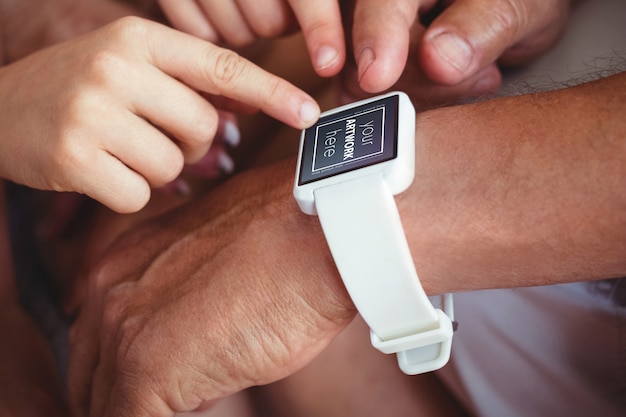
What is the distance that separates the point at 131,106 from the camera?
2.39ft

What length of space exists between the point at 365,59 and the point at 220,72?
0.59 ft

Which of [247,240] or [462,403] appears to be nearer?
[247,240]

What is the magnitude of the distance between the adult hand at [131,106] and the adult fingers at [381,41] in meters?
0.08

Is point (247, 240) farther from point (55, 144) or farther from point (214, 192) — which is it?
point (55, 144)

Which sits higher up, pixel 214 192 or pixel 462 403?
pixel 214 192

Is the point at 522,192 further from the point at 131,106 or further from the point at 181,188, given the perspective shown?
the point at 181,188

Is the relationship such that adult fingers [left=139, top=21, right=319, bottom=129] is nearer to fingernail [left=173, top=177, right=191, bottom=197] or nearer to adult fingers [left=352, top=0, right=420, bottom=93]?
adult fingers [left=352, top=0, right=420, bottom=93]

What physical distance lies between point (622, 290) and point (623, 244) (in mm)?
227

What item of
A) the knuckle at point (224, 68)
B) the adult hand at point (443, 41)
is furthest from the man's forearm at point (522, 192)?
the knuckle at point (224, 68)

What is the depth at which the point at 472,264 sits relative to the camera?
0.61 meters

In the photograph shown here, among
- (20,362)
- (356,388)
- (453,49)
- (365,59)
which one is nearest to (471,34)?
(453,49)

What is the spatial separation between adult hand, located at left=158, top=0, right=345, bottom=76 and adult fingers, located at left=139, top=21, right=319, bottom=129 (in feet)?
0.25

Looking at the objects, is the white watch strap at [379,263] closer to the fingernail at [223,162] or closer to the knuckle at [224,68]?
the knuckle at [224,68]

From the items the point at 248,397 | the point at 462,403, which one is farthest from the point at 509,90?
the point at 248,397
